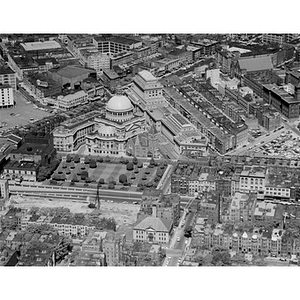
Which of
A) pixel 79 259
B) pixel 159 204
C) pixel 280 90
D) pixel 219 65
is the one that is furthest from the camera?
pixel 219 65

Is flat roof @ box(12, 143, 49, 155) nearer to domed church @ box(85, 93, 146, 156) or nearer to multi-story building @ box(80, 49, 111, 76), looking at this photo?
domed church @ box(85, 93, 146, 156)

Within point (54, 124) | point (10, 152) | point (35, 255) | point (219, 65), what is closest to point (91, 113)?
point (54, 124)

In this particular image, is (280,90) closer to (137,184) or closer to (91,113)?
(91,113)

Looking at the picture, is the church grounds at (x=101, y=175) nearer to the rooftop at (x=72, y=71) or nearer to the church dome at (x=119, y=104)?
the church dome at (x=119, y=104)

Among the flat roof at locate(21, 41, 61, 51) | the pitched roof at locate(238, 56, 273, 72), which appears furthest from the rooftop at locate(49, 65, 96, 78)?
Answer: the pitched roof at locate(238, 56, 273, 72)

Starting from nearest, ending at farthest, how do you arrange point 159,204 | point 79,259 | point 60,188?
1. point 79,259
2. point 159,204
3. point 60,188
